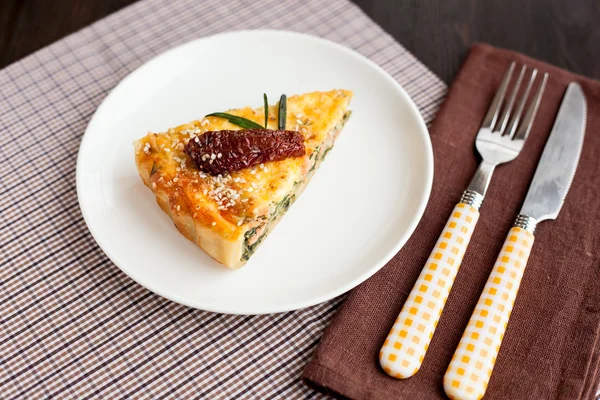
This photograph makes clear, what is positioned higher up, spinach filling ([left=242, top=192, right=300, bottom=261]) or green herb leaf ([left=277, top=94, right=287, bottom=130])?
green herb leaf ([left=277, top=94, right=287, bottom=130])

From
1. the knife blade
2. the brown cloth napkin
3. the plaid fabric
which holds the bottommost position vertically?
the plaid fabric

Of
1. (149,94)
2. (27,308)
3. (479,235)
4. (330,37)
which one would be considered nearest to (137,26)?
(149,94)

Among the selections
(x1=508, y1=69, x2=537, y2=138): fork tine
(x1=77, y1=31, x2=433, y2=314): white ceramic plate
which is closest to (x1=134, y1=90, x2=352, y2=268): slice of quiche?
(x1=77, y1=31, x2=433, y2=314): white ceramic plate

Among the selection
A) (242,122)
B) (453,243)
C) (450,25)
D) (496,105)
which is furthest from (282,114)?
(450,25)

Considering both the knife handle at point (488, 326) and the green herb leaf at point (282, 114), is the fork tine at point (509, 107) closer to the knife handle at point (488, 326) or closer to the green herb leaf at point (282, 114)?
the knife handle at point (488, 326)

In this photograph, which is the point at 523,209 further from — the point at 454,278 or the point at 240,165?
the point at 240,165

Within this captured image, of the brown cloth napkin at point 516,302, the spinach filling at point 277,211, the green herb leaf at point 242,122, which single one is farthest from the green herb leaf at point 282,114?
the brown cloth napkin at point 516,302

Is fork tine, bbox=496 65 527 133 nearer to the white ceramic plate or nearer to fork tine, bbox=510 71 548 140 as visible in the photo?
fork tine, bbox=510 71 548 140
